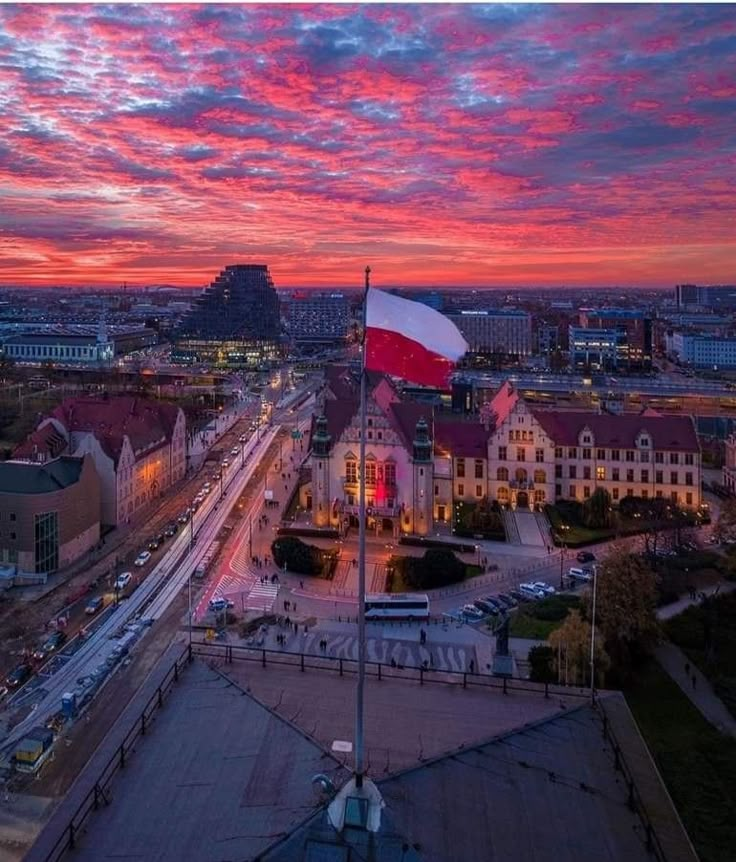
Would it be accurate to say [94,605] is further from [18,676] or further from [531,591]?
[531,591]

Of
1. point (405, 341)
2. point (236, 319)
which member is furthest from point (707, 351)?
point (405, 341)

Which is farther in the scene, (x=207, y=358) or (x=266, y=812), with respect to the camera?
(x=207, y=358)

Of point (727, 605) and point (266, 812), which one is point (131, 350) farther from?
point (266, 812)

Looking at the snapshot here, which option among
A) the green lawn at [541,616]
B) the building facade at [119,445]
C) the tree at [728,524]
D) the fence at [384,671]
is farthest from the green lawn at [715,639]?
the building facade at [119,445]

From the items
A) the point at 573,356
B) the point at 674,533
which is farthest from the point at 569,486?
the point at 573,356

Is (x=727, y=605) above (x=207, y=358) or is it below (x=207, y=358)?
below
